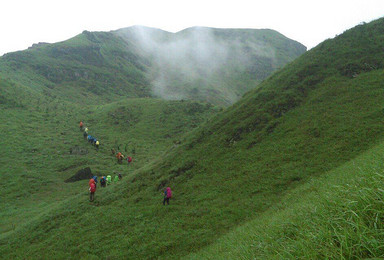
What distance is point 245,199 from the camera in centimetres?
1345

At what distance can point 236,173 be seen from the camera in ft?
54.2

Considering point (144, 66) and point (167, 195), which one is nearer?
point (167, 195)

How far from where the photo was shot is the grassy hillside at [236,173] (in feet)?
40.7

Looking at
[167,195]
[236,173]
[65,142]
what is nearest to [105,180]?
[167,195]

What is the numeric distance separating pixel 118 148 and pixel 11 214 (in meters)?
20.5

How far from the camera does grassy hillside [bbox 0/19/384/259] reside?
40.7ft

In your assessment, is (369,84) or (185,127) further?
(185,127)

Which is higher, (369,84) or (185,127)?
(369,84)

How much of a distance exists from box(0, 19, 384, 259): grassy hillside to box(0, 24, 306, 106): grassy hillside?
72165mm

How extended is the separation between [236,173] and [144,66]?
465 feet

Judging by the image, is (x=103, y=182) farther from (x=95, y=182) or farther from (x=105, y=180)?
(x=95, y=182)

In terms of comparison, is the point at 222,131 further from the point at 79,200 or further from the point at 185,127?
the point at 185,127

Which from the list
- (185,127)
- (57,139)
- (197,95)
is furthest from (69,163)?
(197,95)

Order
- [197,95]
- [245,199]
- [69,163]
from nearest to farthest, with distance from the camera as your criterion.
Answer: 1. [245,199]
2. [69,163]
3. [197,95]
